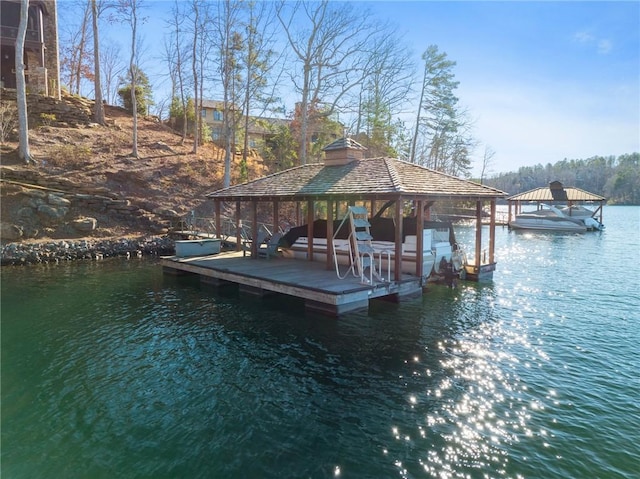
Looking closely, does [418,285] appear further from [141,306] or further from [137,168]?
[137,168]

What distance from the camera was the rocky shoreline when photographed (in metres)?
15.5

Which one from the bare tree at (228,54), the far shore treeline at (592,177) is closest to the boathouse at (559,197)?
the bare tree at (228,54)

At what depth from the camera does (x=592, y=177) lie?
115438 millimetres

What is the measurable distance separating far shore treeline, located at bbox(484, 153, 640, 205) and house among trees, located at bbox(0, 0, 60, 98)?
8740cm

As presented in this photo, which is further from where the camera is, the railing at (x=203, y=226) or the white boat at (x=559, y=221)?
the white boat at (x=559, y=221)

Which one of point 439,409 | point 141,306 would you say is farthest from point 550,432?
point 141,306

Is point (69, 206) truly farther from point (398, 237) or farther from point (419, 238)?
point (419, 238)

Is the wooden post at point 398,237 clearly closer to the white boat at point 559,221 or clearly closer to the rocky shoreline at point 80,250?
the rocky shoreline at point 80,250

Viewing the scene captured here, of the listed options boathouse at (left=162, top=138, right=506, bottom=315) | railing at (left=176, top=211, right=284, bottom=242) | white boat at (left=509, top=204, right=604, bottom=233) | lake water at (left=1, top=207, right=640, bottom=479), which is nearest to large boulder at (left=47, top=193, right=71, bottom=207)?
railing at (left=176, top=211, right=284, bottom=242)

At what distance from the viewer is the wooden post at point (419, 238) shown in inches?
414

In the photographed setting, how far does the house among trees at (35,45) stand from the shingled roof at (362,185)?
19540mm

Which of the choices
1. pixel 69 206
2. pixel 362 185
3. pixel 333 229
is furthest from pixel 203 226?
pixel 362 185

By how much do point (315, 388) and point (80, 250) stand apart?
15.4 m

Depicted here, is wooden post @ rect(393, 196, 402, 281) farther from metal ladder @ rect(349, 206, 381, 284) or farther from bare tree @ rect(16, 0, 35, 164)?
bare tree @ rect(16, 0, 35, 164)
